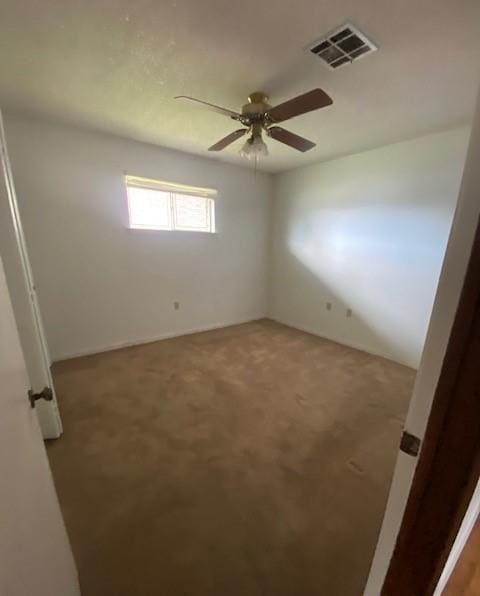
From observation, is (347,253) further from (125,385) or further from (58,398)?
(58,398)

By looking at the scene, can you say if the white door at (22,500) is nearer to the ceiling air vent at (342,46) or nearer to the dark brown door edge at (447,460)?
the dark brown door edge at (447,460)

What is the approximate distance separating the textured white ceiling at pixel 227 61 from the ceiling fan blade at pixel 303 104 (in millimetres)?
243

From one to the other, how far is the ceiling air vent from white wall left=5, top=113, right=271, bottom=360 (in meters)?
2.24

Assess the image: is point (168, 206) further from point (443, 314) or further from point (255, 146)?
point (443, 314)

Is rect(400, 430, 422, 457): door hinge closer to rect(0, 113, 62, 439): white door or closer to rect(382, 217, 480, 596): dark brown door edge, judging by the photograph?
rect(382, 217, 480, 596): dark brown door edge

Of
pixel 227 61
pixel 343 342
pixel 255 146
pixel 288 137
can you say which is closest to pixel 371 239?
pixel 343 342

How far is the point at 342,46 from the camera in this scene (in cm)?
152

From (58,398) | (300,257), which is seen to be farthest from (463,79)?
(58,398)

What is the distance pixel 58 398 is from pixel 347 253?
359cm

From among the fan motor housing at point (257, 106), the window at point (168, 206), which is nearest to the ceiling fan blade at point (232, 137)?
the fan motor housing at point (257, 106)

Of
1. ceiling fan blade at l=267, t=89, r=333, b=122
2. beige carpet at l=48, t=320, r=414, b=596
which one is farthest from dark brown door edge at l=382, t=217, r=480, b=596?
ceiling fan blade at l=267, t=89, r=333, b=122

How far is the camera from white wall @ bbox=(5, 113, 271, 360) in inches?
106

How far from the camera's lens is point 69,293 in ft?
9.70

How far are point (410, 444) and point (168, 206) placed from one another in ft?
11.8
